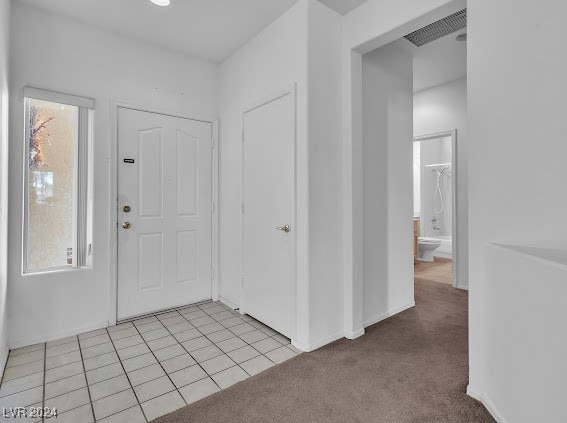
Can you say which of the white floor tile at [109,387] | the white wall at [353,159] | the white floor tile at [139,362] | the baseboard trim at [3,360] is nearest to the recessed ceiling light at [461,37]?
the white wall at [353,159]

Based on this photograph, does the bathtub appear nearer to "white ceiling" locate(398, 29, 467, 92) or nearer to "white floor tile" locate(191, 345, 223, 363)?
"white ceiling" locate(398, 29, 467, 92)

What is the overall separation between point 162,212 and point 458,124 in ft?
12.6

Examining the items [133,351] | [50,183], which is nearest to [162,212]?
[50,183]

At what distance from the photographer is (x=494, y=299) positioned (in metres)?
1.54

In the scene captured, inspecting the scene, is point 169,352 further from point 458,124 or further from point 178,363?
point 458,124

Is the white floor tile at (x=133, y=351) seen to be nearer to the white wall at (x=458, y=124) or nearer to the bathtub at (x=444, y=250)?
the white wall at (x=458, y=124)

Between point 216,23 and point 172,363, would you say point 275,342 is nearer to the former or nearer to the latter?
point 172,363

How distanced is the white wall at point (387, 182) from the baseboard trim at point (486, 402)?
3.51ft

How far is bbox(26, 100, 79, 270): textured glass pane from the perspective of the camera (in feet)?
7.99

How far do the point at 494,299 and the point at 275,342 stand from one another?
1581mm

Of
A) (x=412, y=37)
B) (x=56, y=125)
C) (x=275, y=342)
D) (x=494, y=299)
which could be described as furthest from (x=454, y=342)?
(x=56, y=125)

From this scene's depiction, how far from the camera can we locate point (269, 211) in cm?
268

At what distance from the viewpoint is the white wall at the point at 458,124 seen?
149 inches

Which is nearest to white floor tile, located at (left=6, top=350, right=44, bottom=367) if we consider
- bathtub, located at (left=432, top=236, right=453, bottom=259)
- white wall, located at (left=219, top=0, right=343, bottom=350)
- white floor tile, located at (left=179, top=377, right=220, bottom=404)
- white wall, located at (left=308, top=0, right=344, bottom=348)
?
white floor tile, located at (left=179, top=377, right=220, bottom=404)
